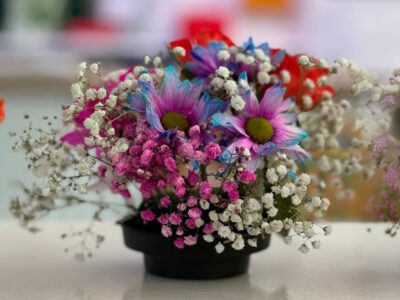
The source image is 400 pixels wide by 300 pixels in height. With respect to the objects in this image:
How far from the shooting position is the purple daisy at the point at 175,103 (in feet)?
3.00

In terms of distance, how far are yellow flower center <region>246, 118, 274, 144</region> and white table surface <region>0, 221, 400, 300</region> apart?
→ 0.18m

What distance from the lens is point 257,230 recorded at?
0.90 metres

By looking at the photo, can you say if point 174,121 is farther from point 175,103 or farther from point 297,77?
point 297,77

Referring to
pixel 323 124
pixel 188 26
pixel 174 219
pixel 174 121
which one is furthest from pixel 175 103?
pixel 188 26

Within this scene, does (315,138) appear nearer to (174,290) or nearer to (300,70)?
(300,70)

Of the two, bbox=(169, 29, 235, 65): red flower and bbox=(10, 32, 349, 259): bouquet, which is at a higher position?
bbox=(169, 29, 235, 65): red flower

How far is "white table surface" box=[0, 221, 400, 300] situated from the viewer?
96 cm

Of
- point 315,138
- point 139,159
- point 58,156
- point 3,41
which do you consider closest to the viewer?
point 139,159

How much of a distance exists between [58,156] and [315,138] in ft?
1.09

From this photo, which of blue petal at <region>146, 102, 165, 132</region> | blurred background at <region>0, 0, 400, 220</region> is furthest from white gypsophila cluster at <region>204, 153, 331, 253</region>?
blurred background at <region>0, 0, 400, 220</region>

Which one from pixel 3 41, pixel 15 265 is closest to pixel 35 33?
pixel 3 41

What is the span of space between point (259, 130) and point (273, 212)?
91 millimetres

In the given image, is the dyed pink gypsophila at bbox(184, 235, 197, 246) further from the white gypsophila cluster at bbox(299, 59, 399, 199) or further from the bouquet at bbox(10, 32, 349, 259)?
the white gypsophila cluster at bbox(299, 59, 399, 199)

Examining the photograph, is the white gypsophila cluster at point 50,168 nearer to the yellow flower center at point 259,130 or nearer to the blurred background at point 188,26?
the yellow flower center at point 259,130
